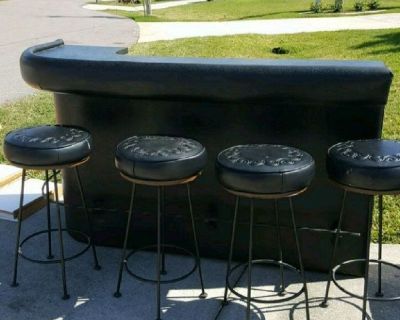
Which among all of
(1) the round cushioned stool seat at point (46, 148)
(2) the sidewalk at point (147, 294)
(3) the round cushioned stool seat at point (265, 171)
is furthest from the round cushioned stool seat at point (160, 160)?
(2) the sidewalk at point (147, 294)

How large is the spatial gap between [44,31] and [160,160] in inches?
609

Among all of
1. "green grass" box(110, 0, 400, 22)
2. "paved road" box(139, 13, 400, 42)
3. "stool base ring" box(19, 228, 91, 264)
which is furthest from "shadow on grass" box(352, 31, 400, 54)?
"stool base ring" box(19, 228, 91, 264)

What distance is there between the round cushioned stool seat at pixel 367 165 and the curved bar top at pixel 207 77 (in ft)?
1.08

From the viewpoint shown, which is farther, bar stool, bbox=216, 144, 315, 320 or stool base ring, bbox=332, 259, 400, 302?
stool base ring, bbox=332, 259, 400, 302

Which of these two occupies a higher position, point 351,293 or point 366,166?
point 366,166

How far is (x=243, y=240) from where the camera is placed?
369 cm

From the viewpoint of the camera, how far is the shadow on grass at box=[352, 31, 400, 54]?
36.1ft

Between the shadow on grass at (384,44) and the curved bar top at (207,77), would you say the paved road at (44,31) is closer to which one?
the curved bar top at (207,77)

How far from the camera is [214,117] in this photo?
349cm

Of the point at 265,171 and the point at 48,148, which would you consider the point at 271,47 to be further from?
the point at 265,171

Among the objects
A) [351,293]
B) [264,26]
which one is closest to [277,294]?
[351,293]

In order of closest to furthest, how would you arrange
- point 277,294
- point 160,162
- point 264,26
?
1. point 160,162
2. point 277,294
3. point 264,26

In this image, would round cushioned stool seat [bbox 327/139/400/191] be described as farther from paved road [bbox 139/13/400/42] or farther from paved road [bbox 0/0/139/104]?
paved road [bbox 139/13/400/42]

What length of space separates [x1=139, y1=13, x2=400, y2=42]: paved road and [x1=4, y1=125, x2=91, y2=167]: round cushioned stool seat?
11.7 meters
